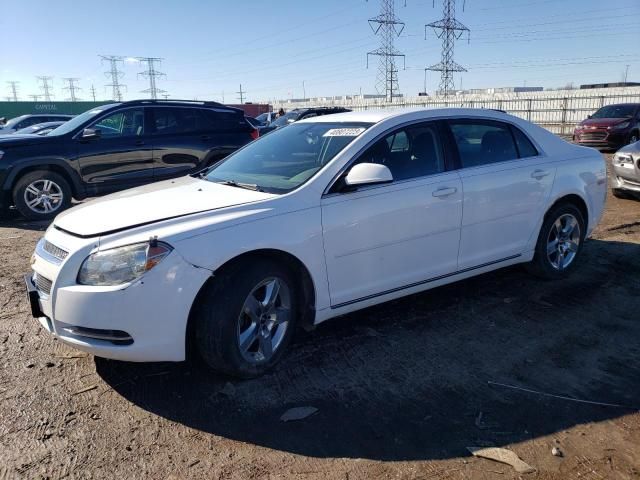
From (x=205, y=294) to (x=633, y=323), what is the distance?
338 cm

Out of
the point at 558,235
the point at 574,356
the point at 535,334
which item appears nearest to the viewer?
the point at 574,356

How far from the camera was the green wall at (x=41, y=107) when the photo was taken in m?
42.6

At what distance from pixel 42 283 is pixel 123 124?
20.6 feet

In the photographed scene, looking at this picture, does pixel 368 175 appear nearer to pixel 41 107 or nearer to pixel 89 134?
pixel 89 134

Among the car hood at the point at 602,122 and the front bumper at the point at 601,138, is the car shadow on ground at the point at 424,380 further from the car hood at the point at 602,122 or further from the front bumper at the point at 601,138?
the car hood at the point at 602,122

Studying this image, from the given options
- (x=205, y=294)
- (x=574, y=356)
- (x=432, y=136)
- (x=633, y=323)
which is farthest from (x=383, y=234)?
(x=633, y=323)

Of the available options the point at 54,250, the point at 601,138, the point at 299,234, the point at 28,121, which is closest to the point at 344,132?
the point at 299,234

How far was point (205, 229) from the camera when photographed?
3174mm

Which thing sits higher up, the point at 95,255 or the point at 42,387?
the point at 95,255

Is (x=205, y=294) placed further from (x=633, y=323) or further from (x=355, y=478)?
(x=633, y=323)

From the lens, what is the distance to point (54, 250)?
336 centimetres

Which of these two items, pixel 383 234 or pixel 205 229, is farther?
pixel 383 234

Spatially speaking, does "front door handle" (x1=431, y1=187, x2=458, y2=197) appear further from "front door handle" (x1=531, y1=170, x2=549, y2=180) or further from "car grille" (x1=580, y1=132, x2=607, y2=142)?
Answer: "car grille" (x1=580, y1=132, x2=607, y2=142)

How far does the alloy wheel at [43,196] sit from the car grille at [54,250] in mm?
5644
